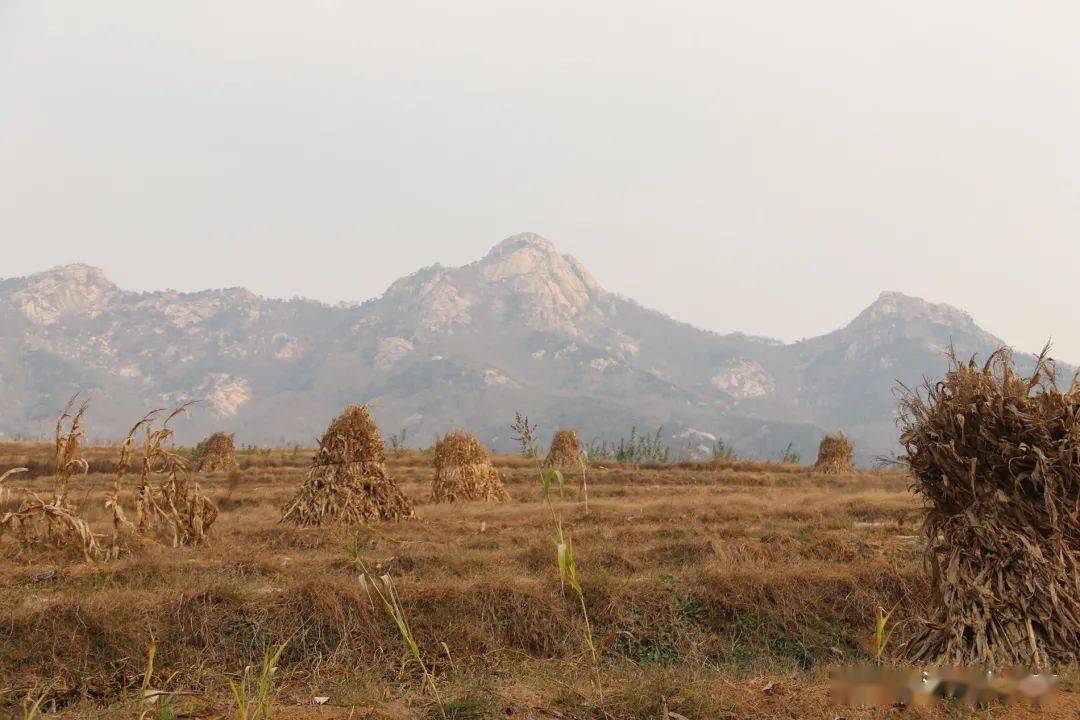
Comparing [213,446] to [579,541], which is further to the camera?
[213,446]

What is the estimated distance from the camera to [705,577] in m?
9.41

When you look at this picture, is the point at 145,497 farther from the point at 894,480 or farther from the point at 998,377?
the point at 894,480

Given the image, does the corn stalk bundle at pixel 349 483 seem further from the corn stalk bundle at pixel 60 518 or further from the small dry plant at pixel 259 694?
the small dry plant at pixel 259 694

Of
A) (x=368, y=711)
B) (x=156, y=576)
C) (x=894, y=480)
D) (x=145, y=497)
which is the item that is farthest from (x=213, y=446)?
(x=368, y=711)

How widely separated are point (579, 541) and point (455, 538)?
1951mm

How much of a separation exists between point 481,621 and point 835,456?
25027 mm

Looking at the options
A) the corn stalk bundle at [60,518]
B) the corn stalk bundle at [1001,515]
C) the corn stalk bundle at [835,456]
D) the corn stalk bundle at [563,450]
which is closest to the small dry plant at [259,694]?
the corn stalk bundle at [1001,515]

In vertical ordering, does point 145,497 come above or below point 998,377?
below

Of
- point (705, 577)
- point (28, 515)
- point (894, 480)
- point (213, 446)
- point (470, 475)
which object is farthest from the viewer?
point (213, 446)

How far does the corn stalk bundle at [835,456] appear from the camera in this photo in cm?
3023

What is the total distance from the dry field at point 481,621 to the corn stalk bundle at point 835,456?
17.7 meters

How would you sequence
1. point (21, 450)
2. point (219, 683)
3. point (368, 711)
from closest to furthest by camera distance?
point (368, 711)
point (219, 683)
point (21, 450)

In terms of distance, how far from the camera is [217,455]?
28.4 metres

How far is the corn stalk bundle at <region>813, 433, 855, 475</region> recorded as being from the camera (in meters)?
30.2
